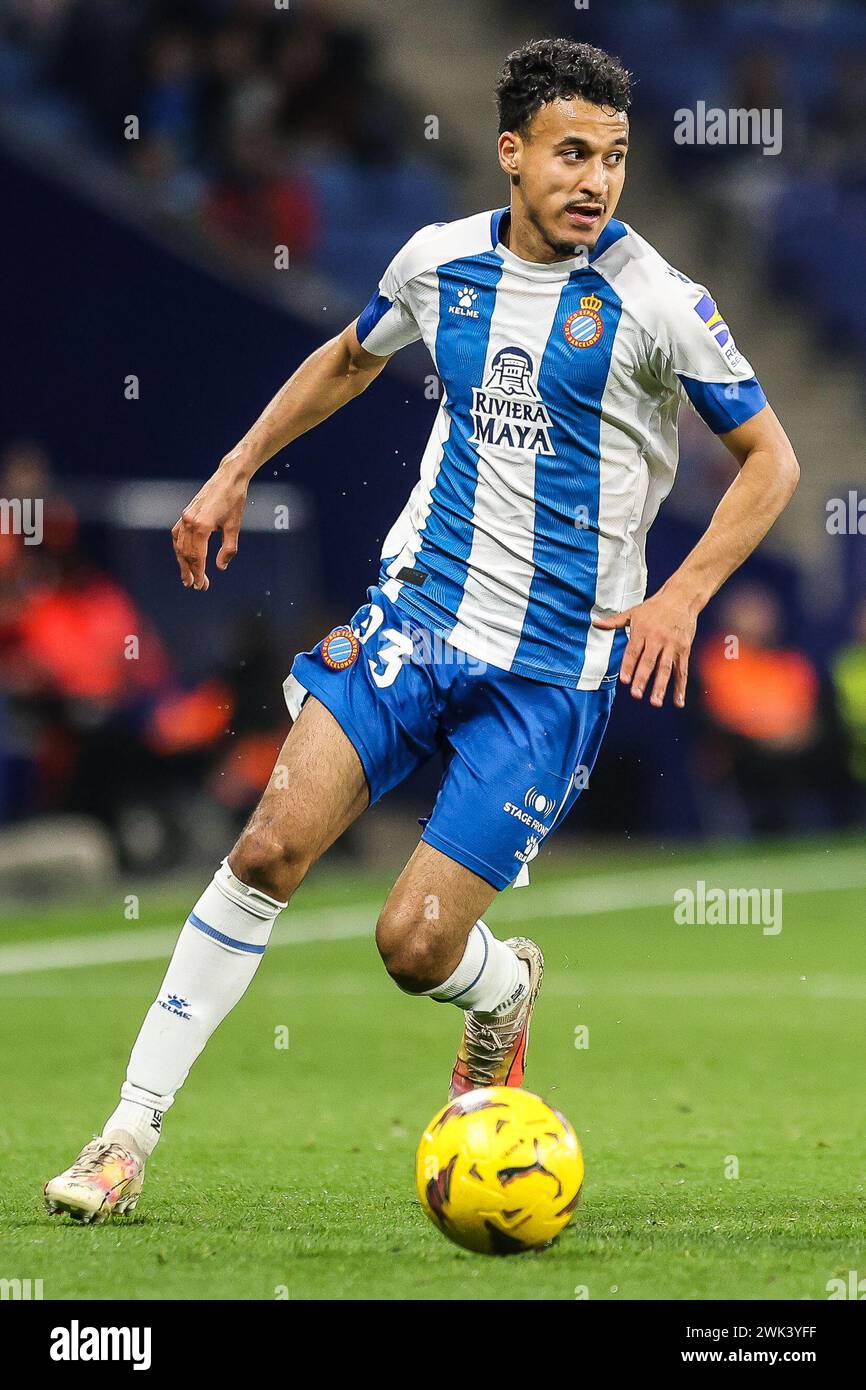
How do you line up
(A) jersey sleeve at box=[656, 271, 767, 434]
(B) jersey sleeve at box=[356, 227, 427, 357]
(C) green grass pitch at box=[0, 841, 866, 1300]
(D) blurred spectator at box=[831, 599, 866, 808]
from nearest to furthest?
(C) green grass pitch at box=[0, 841, 866, 1300]
(A) jersey sleeve at box=[656, 271, 767, 434]
(B) jersey sleeve at box=[356, 227, 427, 357]
(D) blurred spectator at box=[831, 599, 866, 808]

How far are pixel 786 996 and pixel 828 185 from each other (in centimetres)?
1049

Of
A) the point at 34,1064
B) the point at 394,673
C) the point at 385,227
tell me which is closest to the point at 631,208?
the point at 385,227

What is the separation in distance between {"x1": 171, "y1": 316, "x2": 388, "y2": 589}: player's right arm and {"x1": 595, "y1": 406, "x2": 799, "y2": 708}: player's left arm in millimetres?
1001

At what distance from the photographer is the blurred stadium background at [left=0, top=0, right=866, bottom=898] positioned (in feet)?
38.1

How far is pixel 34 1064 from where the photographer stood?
22.1 feet

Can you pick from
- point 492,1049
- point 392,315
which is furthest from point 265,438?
point 492,1049

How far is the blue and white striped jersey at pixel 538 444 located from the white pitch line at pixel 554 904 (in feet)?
15.7

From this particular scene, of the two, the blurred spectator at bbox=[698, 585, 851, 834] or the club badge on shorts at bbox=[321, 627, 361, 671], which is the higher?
the blurred spectator at bbox=[698, 585, 851, 834]

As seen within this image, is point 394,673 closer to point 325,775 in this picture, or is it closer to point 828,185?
point 325,775

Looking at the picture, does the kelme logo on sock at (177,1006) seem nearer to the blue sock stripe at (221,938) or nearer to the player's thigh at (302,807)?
the blue sock stripe at (221,938)

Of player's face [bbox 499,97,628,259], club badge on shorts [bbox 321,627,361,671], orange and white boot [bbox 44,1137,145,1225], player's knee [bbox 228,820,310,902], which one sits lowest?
orange and white boot [bbox 44,1137,145,1225]

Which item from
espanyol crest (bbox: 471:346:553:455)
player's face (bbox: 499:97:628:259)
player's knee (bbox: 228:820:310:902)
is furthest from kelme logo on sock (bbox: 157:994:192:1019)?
player's face (bbox: 499:97:628:259)

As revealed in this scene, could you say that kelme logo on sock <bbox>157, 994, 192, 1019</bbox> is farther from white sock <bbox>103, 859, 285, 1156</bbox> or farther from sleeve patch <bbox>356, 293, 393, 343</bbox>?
sleeve patch <bbox>356, 293, 393, 343</bbox>

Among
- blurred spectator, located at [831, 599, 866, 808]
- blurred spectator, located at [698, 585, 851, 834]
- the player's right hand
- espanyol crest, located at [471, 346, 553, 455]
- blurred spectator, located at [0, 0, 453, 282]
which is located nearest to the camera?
espanyol crest, located at [471, 346, 553, 455]
